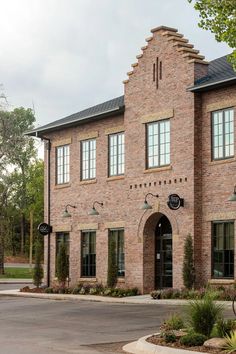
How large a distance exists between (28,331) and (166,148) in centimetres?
1286

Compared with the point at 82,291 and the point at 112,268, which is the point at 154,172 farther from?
the point at 82,291

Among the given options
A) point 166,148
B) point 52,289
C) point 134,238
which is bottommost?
point 52,289

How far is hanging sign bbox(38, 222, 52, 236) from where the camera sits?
116 ft

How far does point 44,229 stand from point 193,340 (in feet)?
73.6

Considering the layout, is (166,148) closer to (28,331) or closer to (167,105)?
(167,105)

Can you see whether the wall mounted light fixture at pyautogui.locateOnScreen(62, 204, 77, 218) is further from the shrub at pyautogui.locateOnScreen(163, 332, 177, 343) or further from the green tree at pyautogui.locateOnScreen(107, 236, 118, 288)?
the shrub at pyautogui.locateOnScreen(163, 332, 177, 343)

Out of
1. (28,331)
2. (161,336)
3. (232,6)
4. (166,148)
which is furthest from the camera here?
(166,148)

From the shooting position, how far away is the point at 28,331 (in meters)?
17.8

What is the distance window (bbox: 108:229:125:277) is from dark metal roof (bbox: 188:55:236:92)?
7.49m

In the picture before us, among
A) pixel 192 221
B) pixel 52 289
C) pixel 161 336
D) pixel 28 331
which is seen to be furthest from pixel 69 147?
pixel 161 336

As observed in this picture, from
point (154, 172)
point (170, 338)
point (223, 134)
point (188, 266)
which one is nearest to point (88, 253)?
point (154, 172)

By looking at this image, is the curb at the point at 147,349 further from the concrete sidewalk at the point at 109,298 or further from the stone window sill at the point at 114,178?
the stone window sill at the point at 114,178

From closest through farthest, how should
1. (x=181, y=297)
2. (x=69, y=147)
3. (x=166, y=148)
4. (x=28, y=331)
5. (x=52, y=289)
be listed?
1. (x=28, y=331)
2. (x=181, y=297)
3. (x=166, y=148)
4. (x=52, y=289)
5. (x=69, y=147)

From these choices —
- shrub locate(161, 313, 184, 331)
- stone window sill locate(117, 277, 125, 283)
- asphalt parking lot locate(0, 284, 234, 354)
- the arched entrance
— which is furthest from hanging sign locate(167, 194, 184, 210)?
shrub locate(161, 313, 184, 331)
